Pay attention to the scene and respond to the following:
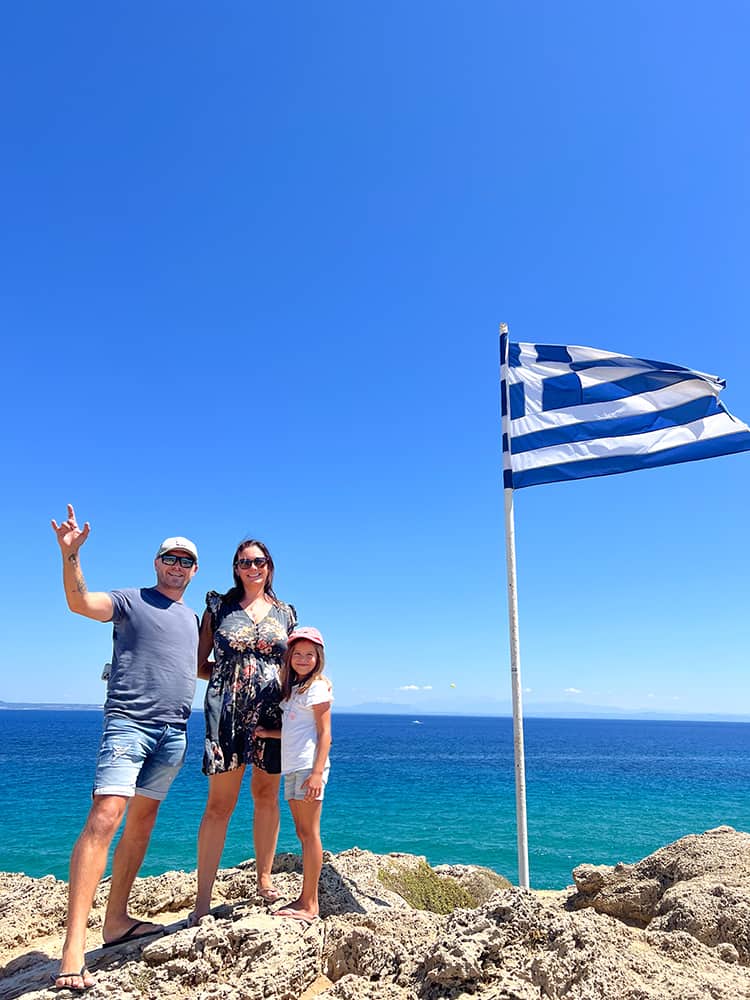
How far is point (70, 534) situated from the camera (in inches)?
158

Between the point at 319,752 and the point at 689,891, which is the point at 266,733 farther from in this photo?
the point at 689,891

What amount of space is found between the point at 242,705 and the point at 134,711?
71cm

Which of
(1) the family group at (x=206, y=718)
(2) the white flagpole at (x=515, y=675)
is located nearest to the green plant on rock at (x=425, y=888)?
(2) the white flagpole at (x=515, y=675)

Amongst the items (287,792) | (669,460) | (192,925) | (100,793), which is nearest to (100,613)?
(100,793)

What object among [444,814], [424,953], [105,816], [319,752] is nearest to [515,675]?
[319,752]

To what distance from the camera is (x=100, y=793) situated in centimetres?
378

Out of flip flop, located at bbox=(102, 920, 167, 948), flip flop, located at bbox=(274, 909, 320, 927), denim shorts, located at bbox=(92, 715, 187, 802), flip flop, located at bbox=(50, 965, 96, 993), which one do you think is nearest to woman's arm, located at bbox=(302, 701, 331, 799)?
flip flop, located at bbox=(274, 909, 320, 927)

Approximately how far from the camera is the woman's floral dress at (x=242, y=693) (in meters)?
4.30

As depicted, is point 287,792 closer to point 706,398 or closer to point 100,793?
point 100,793

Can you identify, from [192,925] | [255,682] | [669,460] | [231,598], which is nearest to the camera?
[192,925]

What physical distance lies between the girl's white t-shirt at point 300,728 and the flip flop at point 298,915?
33.4 inches

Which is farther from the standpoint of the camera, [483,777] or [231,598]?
[483,777]

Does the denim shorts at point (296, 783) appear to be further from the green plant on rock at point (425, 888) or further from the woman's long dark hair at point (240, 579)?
the green plant on rock at point (425, 888)

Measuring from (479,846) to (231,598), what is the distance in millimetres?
17720
